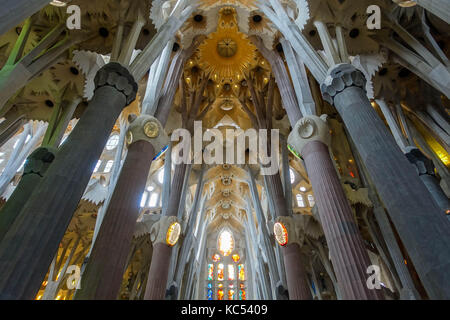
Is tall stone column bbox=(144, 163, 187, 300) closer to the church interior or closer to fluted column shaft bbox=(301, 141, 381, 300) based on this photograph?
the church interior

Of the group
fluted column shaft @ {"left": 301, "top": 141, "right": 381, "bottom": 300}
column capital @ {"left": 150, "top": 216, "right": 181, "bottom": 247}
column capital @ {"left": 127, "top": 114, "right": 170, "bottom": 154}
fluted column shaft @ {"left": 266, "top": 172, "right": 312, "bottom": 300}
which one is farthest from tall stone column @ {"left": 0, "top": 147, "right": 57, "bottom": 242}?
fluted column shaft @ {"left": 266, "top": 172, "right": 312, "bottom": 300}

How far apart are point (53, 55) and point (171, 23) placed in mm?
3766

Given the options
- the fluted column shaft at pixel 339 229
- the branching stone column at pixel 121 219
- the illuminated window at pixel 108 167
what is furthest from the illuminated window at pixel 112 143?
the fluted column shaft at pixel 339 229

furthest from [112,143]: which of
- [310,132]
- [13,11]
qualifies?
[13,11]

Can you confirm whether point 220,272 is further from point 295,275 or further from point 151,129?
point 151,129

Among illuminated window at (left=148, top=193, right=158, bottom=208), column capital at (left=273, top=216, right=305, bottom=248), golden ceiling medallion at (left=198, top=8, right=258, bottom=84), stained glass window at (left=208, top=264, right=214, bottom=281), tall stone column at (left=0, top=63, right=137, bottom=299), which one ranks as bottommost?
tall stone column at (left=0, top=63, right=137, bottom=299)

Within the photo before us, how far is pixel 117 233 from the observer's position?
19.3ft

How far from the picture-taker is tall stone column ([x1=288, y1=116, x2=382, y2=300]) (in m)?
5.29

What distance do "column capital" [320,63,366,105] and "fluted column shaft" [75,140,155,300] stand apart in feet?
16.1

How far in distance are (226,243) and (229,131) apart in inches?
541

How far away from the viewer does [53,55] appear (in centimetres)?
821

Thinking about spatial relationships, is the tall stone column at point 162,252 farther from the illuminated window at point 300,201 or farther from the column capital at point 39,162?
the illuminated window at point 300,201
